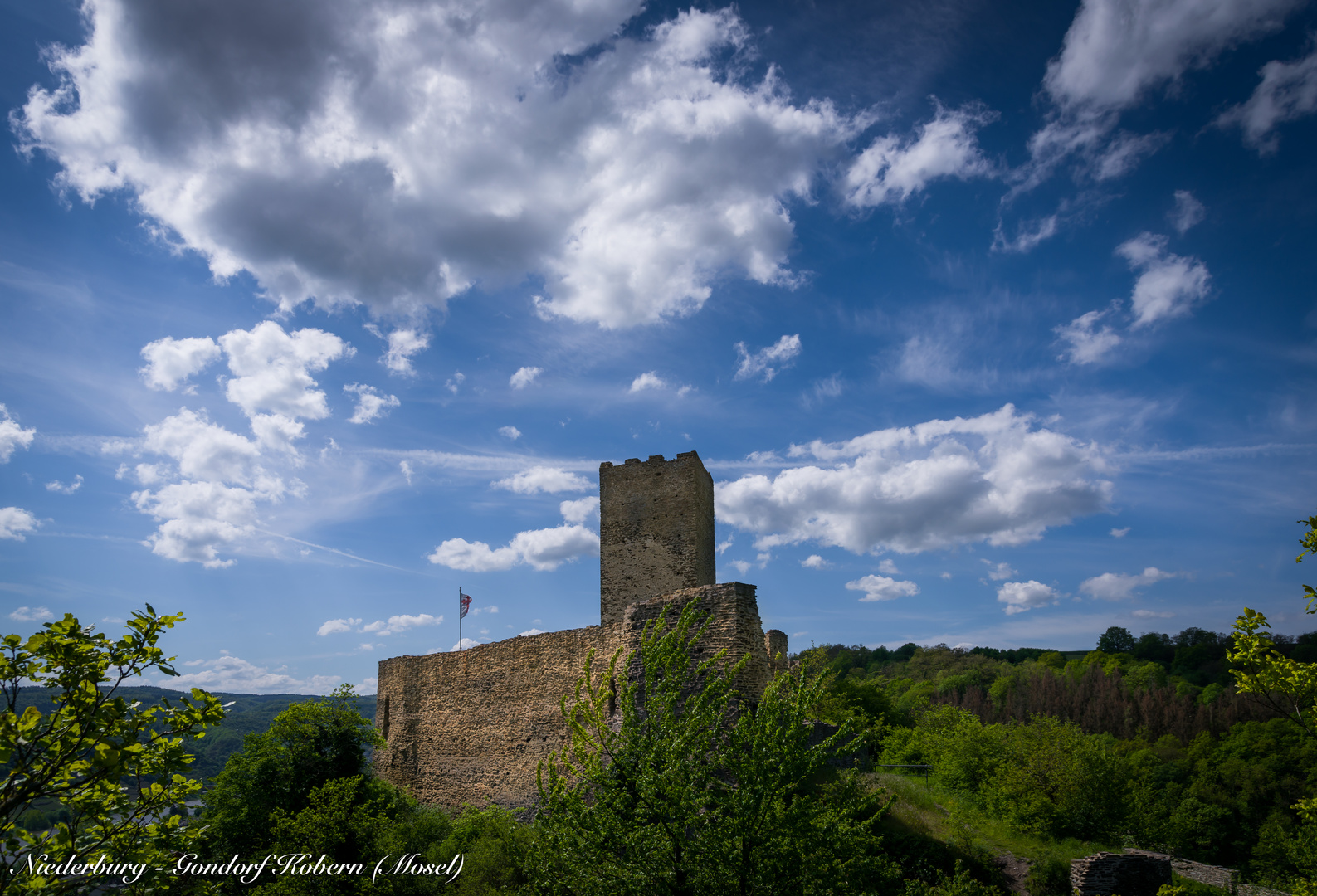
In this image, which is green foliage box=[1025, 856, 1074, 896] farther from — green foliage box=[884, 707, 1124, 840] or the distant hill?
the distant hill

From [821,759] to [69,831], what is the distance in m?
8.47

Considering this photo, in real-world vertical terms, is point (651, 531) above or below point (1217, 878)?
above

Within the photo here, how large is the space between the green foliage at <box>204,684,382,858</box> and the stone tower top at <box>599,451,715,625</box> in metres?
9.17

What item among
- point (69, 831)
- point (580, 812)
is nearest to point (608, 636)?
point (580, 812)

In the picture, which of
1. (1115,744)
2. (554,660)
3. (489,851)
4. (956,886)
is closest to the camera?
(956,886)

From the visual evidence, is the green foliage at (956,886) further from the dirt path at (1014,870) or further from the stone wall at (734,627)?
the stone wall at (734,627)

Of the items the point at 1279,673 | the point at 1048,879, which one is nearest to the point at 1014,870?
the point at 1048,879

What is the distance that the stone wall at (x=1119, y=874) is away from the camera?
776 inches

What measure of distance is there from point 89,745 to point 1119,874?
79.4 feet

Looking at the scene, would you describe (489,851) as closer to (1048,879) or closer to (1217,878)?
(1048,879)

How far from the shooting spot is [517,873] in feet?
53.1

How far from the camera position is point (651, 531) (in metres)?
27.2

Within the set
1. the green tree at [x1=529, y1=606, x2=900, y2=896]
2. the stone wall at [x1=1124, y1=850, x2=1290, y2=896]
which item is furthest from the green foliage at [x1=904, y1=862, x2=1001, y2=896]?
the stone wall at [x1=1124, y1=850, x2=1290, y2=896]

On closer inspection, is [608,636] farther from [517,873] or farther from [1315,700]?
[1315,700]
